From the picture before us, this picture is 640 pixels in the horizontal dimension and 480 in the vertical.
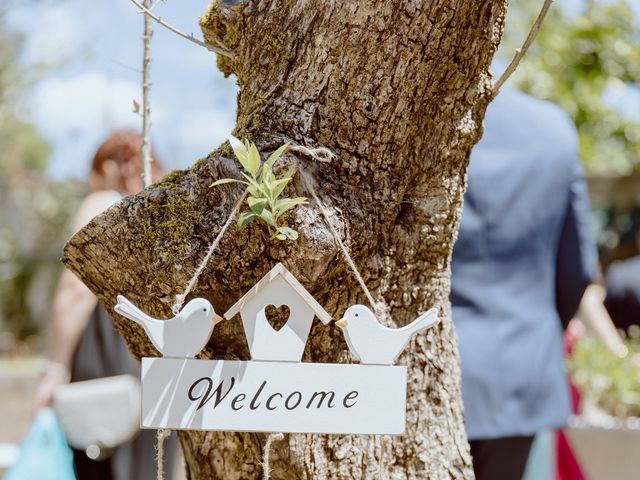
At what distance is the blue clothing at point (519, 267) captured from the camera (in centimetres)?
215

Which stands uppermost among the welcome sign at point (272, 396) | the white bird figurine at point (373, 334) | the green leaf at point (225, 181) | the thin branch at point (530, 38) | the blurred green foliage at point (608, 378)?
the blurred green foliage at point (608, 378)

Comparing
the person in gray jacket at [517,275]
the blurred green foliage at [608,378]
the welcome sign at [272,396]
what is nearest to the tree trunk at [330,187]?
the welcome sign at [272,396]

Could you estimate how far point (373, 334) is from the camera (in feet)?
3.81

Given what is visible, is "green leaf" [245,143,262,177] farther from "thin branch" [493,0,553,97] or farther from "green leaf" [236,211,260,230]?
"thin branch" [493,0,553,97]

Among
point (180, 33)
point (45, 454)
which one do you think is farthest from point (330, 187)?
point (45, 454)

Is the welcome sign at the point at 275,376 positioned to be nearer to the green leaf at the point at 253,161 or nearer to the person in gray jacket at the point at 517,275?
the green leaf at the point at 253,161

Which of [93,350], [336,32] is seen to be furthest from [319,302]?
[93,350]

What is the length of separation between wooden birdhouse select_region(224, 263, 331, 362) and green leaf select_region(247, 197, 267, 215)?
3.3 inches

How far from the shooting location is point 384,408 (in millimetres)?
1166

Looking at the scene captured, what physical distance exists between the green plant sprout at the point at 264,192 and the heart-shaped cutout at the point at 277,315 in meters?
0.15

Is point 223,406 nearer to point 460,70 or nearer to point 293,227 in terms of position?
point 293,227

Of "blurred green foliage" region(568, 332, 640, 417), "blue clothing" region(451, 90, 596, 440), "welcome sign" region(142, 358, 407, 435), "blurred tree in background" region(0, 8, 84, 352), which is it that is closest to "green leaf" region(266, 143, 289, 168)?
"welcome sign" region(142, 358, 407, 435)

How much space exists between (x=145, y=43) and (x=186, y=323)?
0.66 meters

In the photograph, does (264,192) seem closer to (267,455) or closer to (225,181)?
(225,181)
